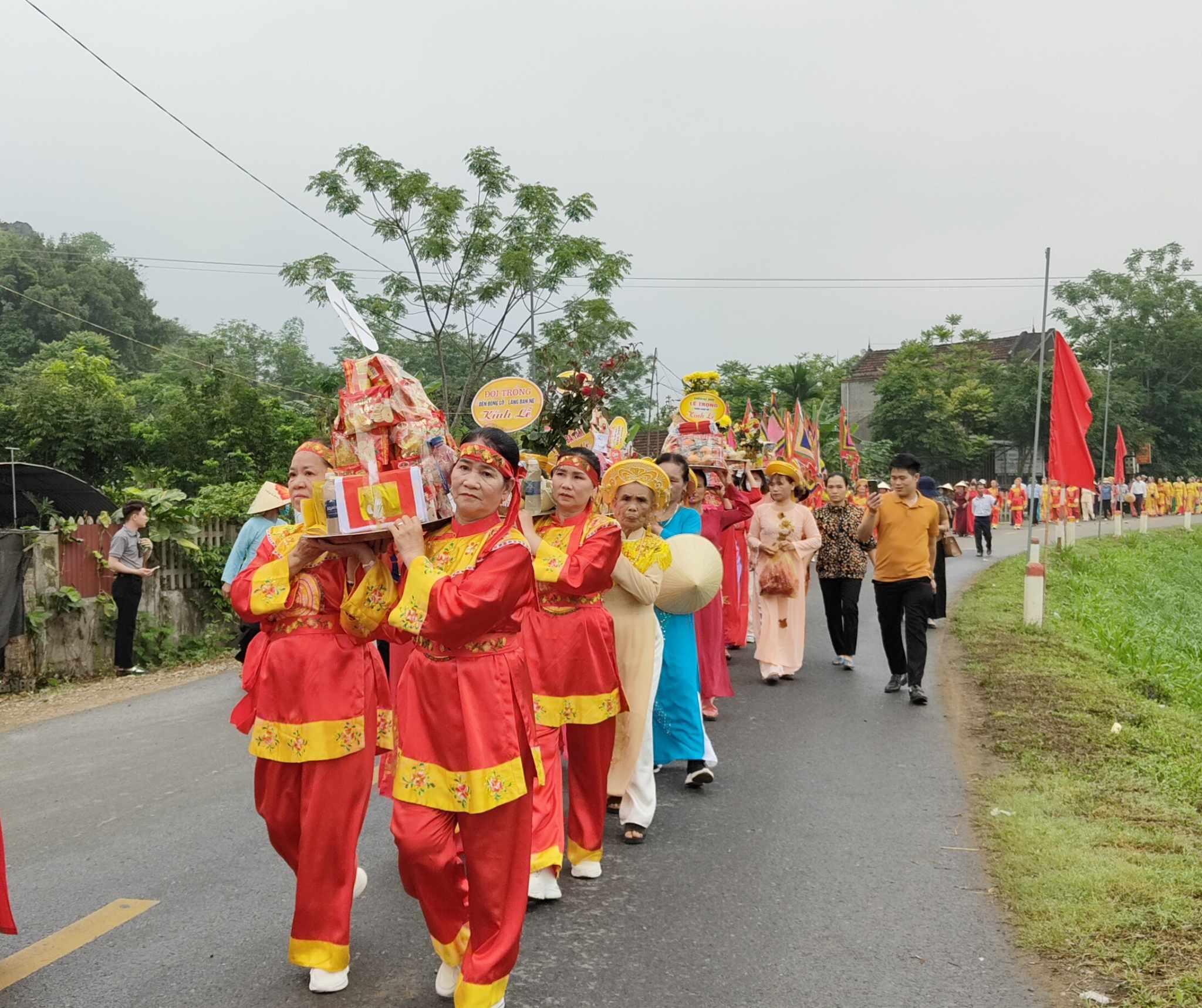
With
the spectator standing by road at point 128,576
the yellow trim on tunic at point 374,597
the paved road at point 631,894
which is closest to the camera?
the yellow trim on tunic at point 374,597

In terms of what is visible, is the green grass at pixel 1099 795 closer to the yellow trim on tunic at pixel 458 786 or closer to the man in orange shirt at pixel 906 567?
the man in orange shirt at pixel 906 567

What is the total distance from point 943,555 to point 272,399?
12.4 m

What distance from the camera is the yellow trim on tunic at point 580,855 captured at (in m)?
4.49

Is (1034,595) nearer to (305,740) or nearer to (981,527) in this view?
(305,740)

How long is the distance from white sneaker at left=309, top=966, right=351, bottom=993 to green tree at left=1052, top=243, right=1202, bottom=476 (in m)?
49.6

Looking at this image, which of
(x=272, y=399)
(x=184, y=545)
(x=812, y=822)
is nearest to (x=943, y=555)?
(x=812, y=822)

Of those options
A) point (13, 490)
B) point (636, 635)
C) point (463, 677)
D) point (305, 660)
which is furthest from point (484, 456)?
point (13, 490)

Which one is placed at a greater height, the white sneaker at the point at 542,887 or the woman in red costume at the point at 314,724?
the woman in red costume at the point at 314,724

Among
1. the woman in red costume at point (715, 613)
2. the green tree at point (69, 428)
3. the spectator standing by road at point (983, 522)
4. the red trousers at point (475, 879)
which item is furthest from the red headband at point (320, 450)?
the spectator standing by road at point (983, 522)

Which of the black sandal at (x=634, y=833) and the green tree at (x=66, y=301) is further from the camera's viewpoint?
the green tree at (x=66, y=301)

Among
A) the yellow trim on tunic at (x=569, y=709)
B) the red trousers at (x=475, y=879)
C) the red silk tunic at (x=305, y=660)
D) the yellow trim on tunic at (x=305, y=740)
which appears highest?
the red silk tunic at (x=305, y=660)

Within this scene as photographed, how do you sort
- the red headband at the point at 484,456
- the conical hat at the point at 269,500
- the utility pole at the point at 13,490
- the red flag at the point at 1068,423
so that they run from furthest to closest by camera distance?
the red flag at the point at 1068,423 < the utility pole at the point at 13,490 < the conical hat at the point at 269,500 < the red headband at the point at 484,456

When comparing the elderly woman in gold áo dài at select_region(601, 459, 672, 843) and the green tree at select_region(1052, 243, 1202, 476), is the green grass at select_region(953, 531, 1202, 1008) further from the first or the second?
the green tree at select_region(1052, 243, 1202, 476)

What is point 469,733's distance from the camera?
310 centimetres
